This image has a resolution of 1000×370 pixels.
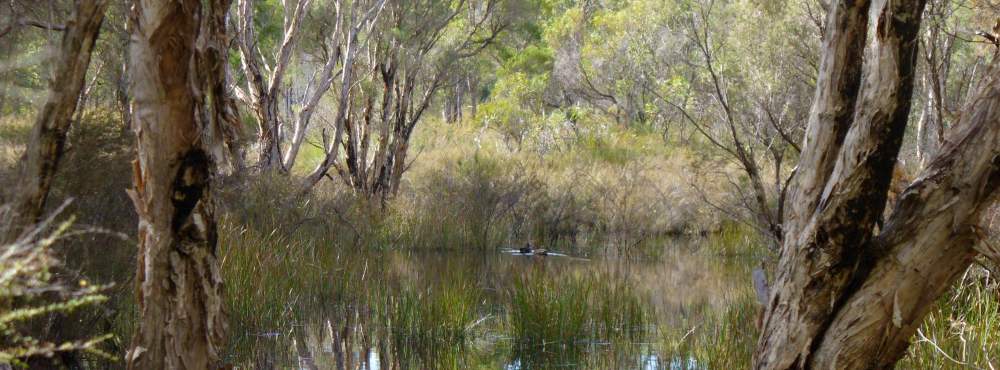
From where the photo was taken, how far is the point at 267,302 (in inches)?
268

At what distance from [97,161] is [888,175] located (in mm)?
3717

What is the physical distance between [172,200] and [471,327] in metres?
4.32

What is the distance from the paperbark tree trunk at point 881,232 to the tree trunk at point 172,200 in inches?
83.3

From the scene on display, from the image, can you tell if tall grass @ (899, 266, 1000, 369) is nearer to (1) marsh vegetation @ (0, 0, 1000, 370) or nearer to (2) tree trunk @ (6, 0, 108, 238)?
(1) marsh vegetation @ (0, 0, 1000, 370)

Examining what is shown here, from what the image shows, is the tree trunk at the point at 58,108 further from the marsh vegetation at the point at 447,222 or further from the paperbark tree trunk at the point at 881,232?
the paperbark tree trunk at the point at 881,232

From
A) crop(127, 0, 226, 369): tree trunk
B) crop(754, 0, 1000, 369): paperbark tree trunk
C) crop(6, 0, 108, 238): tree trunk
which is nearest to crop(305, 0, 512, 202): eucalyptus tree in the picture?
crop(6, 0, 108, 238): tree trunk

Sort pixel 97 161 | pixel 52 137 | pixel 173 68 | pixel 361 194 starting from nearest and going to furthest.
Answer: pixel 173 68 → pixel 52 137 → pixel 97 161 → pixel 361 194

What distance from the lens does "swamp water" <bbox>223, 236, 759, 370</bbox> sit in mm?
6117

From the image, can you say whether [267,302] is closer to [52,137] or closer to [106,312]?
[106,312]

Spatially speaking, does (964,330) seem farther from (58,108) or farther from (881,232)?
(58,108)

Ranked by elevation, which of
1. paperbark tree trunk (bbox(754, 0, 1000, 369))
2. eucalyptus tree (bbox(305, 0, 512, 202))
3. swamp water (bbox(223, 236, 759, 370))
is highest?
eucalyptus tree (bbox(305, 0, 512, 202))

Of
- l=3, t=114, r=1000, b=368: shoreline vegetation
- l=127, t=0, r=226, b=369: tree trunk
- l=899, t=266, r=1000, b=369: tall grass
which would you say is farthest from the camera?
l=3, t=114, r=1000, b=368: shoreline vegetation

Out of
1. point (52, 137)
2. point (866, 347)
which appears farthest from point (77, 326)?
point (866, 347)

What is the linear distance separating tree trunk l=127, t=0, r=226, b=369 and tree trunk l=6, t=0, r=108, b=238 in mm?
825
